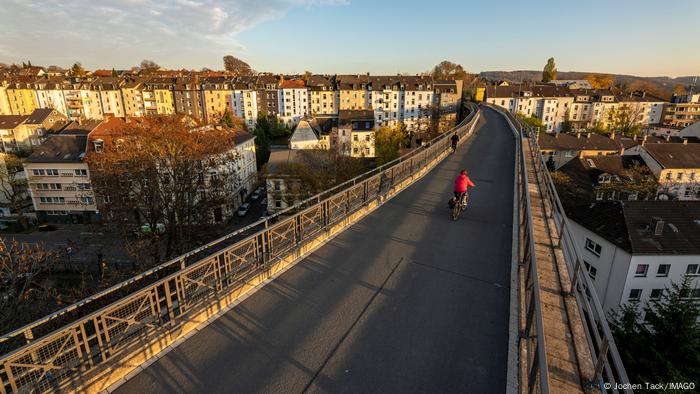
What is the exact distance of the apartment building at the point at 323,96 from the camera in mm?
84375

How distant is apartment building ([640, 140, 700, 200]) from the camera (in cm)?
4169

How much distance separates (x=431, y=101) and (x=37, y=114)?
76.7 m

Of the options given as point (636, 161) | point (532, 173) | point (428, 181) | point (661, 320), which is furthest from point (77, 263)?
point (636, 161)

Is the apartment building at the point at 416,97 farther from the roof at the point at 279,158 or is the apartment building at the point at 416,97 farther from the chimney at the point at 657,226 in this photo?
the chimney at the point at 657,226

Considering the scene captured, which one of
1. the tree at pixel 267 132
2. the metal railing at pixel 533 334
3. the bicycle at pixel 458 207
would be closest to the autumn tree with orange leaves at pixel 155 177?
the bicycle at pixel 458 207

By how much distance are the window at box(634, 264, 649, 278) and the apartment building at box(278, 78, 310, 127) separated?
2805 inches

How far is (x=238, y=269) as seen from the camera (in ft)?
21.4

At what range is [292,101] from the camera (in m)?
83.1

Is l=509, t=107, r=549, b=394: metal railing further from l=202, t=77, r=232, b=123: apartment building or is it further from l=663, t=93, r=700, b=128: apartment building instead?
A: l=663, t=93, r=700, b=128: apartment building

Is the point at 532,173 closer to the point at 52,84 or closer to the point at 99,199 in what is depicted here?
the point at 99,199

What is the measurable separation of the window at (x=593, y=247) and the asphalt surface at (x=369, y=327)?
1964 centimetres

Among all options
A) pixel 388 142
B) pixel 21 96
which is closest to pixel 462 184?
pixel 388 142

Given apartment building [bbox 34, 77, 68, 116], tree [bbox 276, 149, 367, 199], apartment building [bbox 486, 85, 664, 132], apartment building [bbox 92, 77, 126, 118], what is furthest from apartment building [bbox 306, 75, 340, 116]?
apartment building [bbox 34, 77, 68, 116]

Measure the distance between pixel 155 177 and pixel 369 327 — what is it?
18083 millimetres
